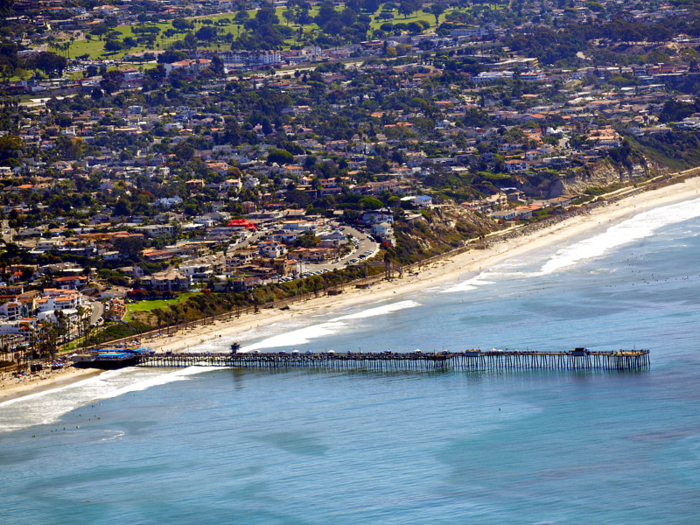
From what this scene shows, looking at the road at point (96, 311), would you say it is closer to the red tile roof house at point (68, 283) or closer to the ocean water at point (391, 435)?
the red tile roof house at point (68, 283)

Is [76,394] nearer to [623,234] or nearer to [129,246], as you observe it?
[129,246]

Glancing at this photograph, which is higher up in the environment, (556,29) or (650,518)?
(556,29)

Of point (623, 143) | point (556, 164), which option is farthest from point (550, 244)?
point (623, 143)

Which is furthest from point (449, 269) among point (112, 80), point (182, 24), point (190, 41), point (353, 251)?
point (182, 24)

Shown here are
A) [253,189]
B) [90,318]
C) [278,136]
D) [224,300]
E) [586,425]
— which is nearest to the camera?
[586,425]

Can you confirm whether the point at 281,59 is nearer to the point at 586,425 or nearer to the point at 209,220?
the point at 209,220

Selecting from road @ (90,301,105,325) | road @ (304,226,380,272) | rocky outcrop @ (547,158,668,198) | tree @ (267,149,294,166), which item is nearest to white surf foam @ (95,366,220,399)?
road @ (90,301,105,325)

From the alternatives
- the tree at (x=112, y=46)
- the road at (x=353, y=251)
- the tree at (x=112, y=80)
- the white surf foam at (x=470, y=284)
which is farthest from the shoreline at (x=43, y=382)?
the tree at (x=112, y=46)
